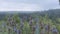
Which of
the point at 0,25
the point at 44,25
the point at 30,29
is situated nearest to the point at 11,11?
the point at 0,25

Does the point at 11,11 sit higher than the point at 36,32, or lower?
higher

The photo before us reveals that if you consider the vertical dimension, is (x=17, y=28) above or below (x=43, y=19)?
below

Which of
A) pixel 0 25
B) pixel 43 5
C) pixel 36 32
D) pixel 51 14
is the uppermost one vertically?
pixel 43 5

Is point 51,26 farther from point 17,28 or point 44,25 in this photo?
point 17,28

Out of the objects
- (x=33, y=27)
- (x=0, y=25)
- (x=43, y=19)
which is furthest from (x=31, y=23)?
(x=0, y=25)

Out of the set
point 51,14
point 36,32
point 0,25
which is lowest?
point 36,32

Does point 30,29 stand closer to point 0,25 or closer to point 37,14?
point 37,14
